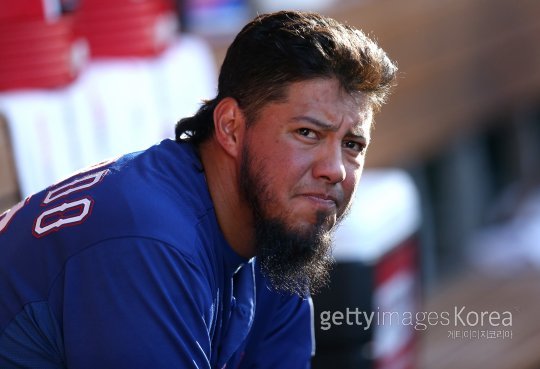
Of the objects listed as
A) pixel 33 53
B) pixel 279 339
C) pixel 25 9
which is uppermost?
pixel 25 9

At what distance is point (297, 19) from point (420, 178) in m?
4.28

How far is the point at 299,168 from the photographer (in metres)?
2.31

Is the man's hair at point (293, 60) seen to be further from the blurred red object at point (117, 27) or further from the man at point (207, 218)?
the blurred red object at point (117, 27)

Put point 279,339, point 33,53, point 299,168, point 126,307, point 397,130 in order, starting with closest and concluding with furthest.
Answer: point 126,307 → point 299,168 → point 279,339 → point 33,53 → point 397,130

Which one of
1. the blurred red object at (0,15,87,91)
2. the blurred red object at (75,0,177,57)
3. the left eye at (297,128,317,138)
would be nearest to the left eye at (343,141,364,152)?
the left eye at (297,128,317,138)

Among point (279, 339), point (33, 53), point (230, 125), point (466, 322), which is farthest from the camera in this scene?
point (466, 322)

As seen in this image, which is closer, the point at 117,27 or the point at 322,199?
the point at 322,199

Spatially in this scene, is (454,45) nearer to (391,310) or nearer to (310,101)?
(391,310)

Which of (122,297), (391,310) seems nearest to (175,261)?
(122,297)

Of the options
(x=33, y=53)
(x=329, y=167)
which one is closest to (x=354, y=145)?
(x=329, y=167)

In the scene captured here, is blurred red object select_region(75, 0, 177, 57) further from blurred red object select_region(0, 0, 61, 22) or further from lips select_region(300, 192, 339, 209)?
lips select_region(300, 192, 339, 209)

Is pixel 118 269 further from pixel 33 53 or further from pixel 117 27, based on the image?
pixel 117 27

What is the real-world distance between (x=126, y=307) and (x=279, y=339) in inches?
31.2

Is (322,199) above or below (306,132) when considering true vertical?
below
